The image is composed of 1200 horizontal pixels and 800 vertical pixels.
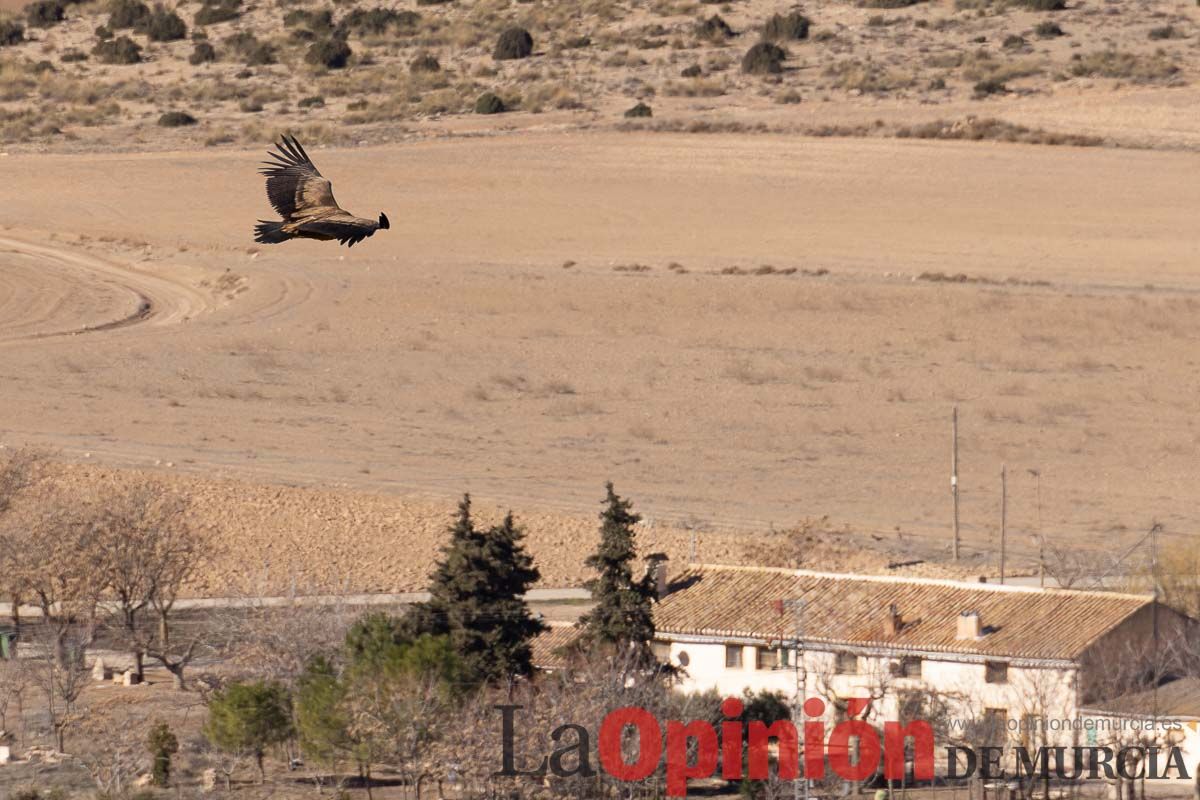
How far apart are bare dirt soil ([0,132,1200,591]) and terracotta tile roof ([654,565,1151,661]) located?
24.8 feet

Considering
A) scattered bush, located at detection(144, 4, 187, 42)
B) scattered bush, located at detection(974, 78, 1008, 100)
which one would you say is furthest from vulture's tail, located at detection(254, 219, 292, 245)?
scattered bush, located at detection(144, 4, 187, 42)

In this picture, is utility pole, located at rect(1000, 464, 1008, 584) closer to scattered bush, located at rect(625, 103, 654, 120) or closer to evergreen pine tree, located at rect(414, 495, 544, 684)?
evergreen pine tree, located at rect(414, 495, 544, 684)

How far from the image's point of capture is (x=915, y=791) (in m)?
35.2

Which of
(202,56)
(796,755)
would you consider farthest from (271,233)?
(202,56)

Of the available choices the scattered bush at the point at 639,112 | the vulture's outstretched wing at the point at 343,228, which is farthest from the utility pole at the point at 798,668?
the scattered bush at the point at 639,112

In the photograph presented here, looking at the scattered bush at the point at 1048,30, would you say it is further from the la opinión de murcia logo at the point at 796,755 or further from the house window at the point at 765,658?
the la opinión de murcia logo at the point at 796,755

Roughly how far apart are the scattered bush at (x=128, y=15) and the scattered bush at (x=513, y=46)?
61.5 ft

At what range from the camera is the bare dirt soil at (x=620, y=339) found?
54469 millimetres

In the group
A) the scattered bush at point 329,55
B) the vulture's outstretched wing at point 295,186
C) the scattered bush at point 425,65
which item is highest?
the scattered bush at point 329,55

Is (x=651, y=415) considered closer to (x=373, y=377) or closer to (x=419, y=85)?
(x=373, y=377)

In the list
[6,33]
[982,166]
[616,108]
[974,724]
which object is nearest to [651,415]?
[974,724]

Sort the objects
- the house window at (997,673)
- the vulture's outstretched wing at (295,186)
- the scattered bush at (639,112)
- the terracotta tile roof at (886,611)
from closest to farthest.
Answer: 1. the vulture's outstretched wing at (295,186)
2. the house window at (997,673)
3. the terracotta tile roof at (886,611)
4. the scattered bush at (639,112)

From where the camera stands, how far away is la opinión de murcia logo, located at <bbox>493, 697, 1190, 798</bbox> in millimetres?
33438

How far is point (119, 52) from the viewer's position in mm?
111438
